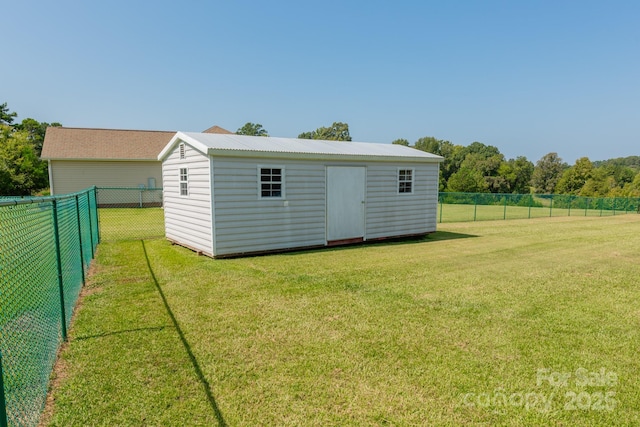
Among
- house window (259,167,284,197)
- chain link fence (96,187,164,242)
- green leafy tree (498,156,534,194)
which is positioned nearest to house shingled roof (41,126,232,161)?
chain link fence (96,187,164,242)

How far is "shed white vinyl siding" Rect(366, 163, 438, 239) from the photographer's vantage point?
33.7ft

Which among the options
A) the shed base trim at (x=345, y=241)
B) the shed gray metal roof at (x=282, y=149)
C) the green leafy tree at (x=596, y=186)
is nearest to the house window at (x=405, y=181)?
the shed gray metal roof at (x=282, y=149)

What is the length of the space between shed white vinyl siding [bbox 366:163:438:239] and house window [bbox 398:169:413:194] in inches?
4.3

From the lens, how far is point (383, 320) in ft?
14.7

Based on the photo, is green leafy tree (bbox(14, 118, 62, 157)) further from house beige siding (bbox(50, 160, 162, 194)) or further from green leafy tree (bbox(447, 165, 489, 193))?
green leafy tree (bbox(447, 165, 489, 193))

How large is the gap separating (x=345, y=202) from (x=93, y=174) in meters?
17.2

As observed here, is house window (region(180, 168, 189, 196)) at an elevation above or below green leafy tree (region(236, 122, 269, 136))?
below

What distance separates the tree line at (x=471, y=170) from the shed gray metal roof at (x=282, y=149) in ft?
67.4

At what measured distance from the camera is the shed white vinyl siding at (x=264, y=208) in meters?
7.99

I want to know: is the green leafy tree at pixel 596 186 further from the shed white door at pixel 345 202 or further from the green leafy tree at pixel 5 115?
the green leafy tree at pixel 5 115

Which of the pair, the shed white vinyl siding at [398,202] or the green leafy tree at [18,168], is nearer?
the shed white vinyl siding at [398,202]

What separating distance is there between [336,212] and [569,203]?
76.2 feet

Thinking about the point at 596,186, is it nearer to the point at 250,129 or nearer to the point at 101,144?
the point at 101,144

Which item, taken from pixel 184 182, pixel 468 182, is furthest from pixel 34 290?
pixel 468 182
